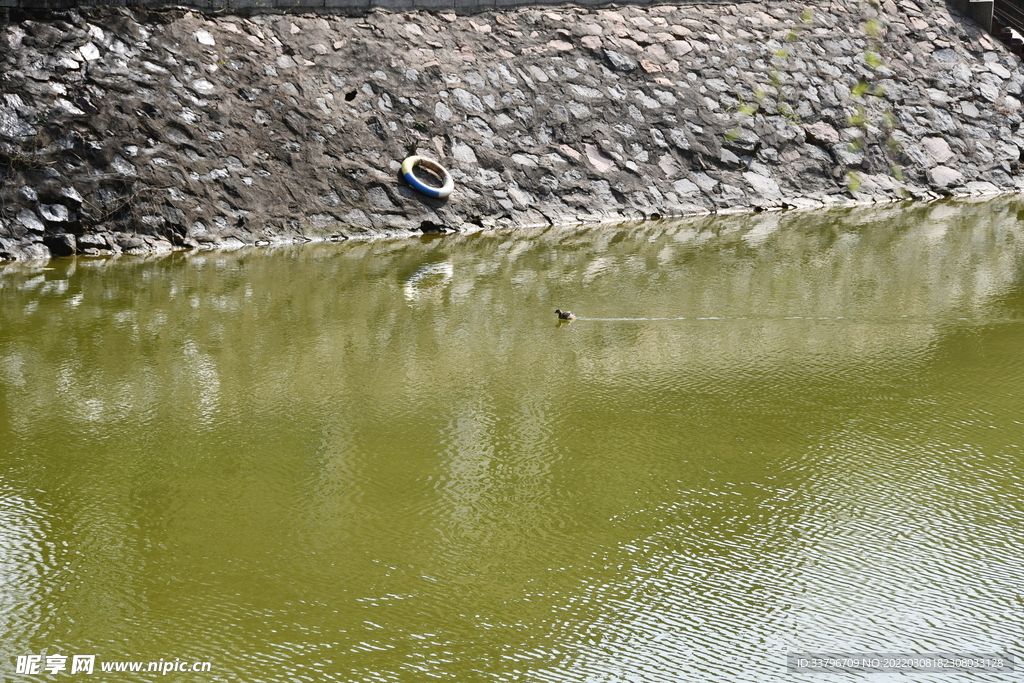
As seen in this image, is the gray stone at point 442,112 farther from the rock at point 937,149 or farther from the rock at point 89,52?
the rock at point 937,149

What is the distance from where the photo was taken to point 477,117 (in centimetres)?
1548

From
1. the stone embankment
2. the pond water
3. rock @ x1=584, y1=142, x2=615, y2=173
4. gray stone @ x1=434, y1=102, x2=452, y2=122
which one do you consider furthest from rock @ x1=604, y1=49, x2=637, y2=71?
the pond water

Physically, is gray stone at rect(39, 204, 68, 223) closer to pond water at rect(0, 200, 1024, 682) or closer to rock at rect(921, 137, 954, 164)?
pond water at rect(0, 200, 1024, 682)

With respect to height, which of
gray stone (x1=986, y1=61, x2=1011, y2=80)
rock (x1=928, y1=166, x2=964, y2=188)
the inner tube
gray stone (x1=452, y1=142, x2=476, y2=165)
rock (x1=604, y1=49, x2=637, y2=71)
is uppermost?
gray stone (x1=986, y1=61, x2=1011, y2=80)

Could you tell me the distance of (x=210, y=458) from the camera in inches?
273

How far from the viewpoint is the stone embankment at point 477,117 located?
1350 centimetres

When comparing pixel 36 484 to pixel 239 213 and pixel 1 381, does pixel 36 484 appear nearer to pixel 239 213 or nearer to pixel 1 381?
pixel 1 381

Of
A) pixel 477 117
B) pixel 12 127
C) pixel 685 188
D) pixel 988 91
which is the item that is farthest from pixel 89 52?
pixel 988 91

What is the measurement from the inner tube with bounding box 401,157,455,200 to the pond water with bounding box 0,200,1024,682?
269cm

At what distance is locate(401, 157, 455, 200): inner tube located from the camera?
14336 mm

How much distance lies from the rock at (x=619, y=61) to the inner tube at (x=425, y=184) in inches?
140

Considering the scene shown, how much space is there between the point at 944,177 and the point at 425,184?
783 centimetres

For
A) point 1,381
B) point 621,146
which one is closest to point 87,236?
point 1,381

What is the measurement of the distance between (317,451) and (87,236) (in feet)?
23.8
